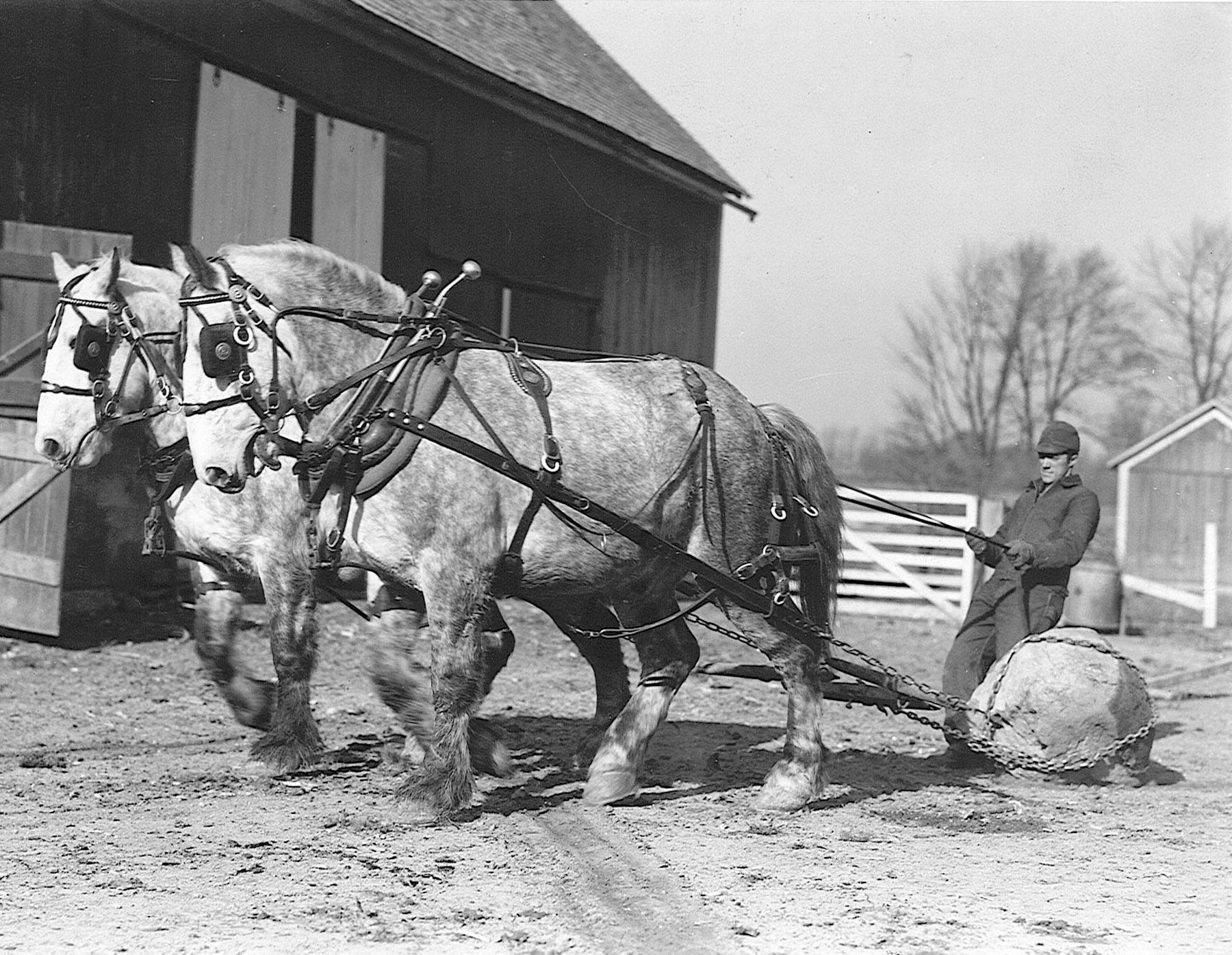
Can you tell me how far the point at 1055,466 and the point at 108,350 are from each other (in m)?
4.79

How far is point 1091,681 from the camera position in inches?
243

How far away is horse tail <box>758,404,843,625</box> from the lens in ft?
20.4

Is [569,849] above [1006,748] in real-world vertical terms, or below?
below

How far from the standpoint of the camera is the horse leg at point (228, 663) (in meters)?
6.17

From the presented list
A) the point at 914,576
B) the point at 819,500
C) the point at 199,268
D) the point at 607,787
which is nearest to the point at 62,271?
the point at 199,268

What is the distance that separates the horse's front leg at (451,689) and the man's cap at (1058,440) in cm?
323

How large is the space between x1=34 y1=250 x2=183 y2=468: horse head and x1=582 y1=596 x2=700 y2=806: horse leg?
2567 millimetres

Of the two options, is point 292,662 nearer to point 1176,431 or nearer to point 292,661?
point 292,661

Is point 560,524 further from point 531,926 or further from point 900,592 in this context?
point 900,592

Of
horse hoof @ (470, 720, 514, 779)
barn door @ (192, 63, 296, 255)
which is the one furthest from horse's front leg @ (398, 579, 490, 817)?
barn door @ (192, 63, 296, 255)

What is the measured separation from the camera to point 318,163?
11.4 metres

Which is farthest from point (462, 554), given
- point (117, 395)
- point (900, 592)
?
point (900, 592)

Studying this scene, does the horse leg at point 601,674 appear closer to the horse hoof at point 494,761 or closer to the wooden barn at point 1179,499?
the horse hoof at point 494,761

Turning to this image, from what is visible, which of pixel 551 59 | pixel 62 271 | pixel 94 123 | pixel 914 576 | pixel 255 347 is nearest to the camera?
pixel 255 347
